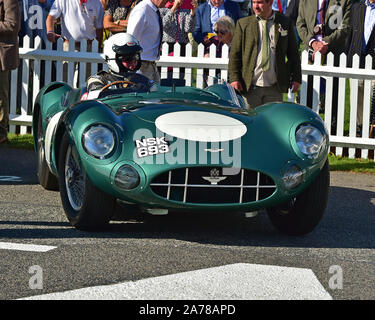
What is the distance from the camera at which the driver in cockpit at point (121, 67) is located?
27.3ft

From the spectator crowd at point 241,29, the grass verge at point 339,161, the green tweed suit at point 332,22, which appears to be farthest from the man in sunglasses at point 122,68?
the green tweed suit at point 332,22

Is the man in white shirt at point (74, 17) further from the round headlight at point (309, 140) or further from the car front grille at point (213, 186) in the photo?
the car front grille at point (213, 186)

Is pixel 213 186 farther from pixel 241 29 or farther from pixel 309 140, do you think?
pixel 241 29

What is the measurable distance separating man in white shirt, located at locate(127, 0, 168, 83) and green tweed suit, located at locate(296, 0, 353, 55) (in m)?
2.40

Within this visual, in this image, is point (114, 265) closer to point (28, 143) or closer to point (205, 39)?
point (28, 143)

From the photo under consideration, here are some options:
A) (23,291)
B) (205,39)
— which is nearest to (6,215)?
(23,291)

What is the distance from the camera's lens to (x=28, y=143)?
Answer: 1223 cm

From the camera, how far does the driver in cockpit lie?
27.3 feet

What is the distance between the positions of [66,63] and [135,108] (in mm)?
6251

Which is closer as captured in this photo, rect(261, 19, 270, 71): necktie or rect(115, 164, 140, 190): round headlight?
rect(115, 164, 140, 190): round headlight

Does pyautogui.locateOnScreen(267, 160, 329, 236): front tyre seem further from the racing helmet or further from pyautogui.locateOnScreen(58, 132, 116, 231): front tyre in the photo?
the racing helmet

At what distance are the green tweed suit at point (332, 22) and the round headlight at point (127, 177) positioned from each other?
23.5ft

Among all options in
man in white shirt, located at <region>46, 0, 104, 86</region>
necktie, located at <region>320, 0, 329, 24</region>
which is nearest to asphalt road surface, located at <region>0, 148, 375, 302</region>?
necktie, located at <region>320, 0, 329, 24</region>
